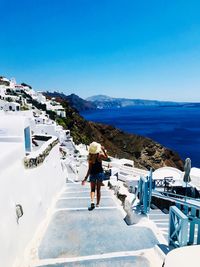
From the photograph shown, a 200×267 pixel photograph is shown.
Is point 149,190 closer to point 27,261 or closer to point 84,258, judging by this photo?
point 84,258

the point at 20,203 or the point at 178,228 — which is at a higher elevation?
the point at 20,203

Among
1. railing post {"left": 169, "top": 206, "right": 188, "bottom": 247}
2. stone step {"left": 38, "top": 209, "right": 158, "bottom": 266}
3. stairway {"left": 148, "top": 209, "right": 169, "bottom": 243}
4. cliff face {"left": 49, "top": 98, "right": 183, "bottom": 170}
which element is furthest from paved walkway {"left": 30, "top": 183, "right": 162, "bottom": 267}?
cliff face {"left": 49, "top": 98, "right": 183, "bottom": 170}

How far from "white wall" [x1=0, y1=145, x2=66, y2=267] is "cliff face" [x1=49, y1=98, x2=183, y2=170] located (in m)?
39.7

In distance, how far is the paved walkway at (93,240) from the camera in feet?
14.3

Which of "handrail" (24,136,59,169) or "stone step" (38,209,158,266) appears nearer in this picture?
"stone step" (38,209,158,266)

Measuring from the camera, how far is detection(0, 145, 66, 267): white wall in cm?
388

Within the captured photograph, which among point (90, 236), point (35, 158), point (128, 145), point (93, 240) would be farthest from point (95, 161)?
point (128, 145)

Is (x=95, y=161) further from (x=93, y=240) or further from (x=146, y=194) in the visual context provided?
(x=93, y=240)

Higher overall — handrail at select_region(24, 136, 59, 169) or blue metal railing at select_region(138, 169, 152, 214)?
handrail at select_region(24, 136, 59, 169)

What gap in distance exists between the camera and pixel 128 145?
6444cm

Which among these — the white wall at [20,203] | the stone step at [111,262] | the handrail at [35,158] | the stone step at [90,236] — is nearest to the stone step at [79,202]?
the stone step at [90,236]

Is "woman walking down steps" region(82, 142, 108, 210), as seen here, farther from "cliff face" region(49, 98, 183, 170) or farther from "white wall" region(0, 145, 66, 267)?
"cliff face" region(49, 98, 183, 170)

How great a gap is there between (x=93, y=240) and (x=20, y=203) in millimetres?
1604

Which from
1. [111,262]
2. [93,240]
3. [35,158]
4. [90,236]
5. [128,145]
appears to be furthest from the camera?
[128,145]
